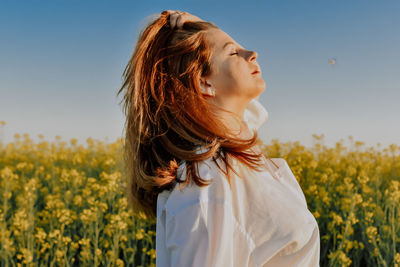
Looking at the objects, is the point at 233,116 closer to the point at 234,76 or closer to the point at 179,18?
the point at 234,76

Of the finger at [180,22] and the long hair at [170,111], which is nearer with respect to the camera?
the long hair at [170,111]

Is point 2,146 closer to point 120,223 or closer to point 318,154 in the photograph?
point 120,223

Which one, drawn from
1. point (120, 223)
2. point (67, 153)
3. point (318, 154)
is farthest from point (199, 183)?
point (67, 153)

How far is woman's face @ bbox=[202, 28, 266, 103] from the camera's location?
1106mm

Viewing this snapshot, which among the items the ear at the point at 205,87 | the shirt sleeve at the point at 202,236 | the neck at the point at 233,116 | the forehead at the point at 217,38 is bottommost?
the shirt sleeve at the point at 202,236

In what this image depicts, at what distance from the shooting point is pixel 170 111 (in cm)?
115

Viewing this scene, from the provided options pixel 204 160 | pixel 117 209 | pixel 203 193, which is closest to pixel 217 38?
pixel 204 160

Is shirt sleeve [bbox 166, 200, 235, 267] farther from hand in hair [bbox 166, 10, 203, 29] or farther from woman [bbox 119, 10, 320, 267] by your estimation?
hand in hair [bbox 166, 10, 203, 29]

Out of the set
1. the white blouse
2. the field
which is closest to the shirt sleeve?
the white blouse

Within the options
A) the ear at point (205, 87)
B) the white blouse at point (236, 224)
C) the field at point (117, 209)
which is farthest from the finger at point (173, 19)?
the field at point (117, 209)

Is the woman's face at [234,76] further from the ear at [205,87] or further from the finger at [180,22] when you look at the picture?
the finger at [180,22]

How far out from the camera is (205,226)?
870 millimetres

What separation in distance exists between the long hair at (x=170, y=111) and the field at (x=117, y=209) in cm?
62

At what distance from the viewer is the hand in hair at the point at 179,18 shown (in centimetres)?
123
